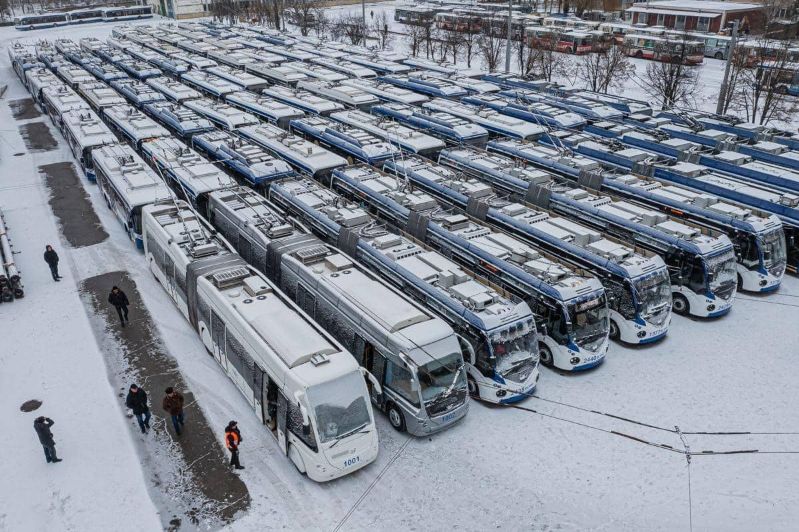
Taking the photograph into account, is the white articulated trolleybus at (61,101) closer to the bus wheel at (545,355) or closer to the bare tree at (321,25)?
the bus wheel at (545,355)

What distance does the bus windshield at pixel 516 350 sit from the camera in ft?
56.6

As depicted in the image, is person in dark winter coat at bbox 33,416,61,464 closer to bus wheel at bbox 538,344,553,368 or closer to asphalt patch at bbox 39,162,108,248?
bus wheel at bbox 538,344,553,368

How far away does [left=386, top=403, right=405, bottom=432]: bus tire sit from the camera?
1661 centimetres

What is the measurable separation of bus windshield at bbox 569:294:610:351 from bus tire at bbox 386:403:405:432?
591cm

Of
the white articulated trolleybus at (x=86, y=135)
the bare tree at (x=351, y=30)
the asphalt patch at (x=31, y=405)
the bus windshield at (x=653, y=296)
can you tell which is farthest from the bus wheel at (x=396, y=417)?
the bare tree at (x=351, y=30)

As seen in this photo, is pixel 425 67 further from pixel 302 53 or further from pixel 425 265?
pixel 425 265

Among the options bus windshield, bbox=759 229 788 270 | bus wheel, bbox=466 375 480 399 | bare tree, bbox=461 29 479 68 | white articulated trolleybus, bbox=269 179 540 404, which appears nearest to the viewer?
white articulated trolleybus, bbox=269 179 540 404

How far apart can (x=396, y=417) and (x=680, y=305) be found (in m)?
12.1

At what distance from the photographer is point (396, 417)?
16.8m

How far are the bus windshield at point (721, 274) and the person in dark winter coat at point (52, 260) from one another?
23834 mm

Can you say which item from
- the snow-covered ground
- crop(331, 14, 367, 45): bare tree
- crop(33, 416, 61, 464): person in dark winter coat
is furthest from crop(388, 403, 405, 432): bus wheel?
crop(331, 14, 367, 45): bare tree

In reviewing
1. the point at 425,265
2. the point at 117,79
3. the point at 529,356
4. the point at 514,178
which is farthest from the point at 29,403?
the point at 117,79

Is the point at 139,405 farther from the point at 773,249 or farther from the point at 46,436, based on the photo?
the point at 773,249

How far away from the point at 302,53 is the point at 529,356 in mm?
50463
